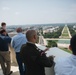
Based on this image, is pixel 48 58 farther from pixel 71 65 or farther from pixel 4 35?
pixel 4 35

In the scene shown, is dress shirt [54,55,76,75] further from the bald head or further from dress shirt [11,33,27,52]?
dress shirt [11,33,27,52]

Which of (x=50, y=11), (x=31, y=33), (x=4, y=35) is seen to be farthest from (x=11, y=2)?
(x=31, y=33)

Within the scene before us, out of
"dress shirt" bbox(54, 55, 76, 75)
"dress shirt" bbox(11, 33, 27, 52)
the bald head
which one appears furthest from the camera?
"dress shirt" bbox(11, 33, 27, 52)

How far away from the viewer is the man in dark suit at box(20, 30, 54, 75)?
5.98 feet

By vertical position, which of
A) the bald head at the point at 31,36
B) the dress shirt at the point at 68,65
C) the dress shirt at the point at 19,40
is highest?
the bald head at the point at 31,36

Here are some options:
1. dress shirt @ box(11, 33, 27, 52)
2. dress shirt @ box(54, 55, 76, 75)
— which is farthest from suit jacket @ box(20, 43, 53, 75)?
dress shirt @ box(11, 33, 27, 52)

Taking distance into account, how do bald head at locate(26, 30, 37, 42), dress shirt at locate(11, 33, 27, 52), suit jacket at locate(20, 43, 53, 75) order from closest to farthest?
1. suit jacket at locate(20, 43, 53, 75)
2. bald head at locate(26, 30, 37, 42)
3. dress shirt at locate(11, 33, 27, 52)

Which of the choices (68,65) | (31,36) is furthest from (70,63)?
(31,36)

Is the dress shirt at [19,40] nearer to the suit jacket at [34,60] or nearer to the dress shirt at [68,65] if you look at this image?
the suit jacket at [34,60]

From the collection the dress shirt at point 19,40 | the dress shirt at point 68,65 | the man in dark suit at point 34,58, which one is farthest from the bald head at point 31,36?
the dress shirt at point 19,40

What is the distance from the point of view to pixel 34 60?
1.84 meters

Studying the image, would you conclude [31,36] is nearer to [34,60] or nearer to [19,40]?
[34,60]

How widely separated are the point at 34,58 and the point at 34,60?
0.02 metres

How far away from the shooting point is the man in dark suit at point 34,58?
1.82 m
